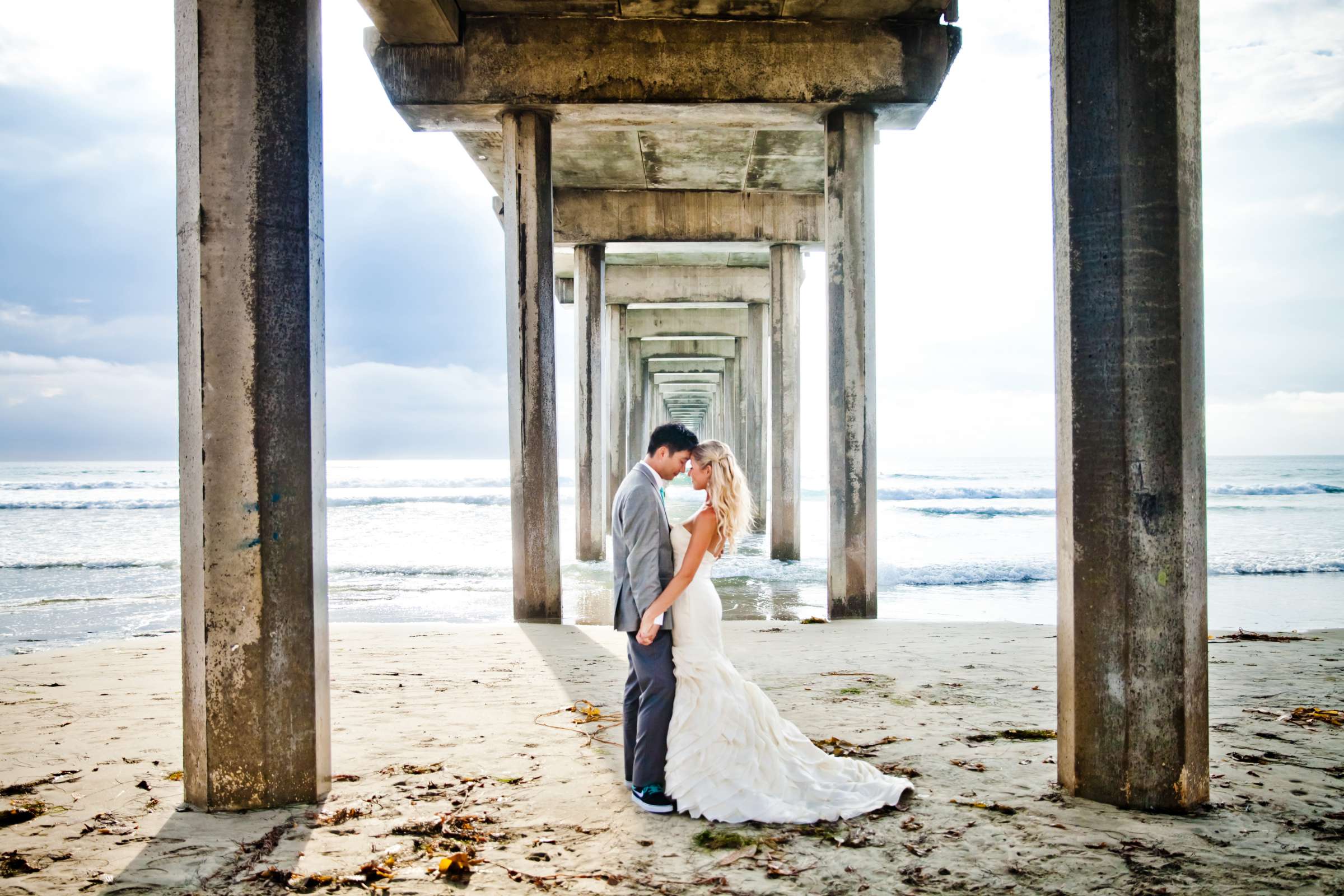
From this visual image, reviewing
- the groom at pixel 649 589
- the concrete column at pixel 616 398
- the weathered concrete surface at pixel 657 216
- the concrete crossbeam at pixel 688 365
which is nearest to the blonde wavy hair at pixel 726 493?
the groom at pixel 649 589

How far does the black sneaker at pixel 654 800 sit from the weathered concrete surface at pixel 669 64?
6.82 meters

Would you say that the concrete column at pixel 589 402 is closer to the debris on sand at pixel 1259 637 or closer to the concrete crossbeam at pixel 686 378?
the debris on sand at pixel 1259 637

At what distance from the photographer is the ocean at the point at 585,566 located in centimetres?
974

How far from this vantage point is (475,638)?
7730 millimetres

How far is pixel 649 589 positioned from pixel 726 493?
49 cm

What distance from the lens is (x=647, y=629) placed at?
3479 mm

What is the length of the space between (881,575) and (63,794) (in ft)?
37.1

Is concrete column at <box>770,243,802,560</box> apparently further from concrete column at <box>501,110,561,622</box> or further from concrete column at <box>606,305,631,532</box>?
concrete column at <box>501,110,561,622</box>

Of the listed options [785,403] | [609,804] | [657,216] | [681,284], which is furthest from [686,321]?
[609,804]

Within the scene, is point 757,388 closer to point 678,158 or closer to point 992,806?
point 678,158

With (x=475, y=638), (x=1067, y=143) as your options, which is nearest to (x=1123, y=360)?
(x=1067, y=143)

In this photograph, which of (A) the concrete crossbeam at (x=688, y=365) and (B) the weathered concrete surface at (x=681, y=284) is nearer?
(B) the weathered concrete surface at (x=681, y=284)

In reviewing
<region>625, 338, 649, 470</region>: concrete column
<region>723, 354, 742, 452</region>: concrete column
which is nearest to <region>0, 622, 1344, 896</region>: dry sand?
<region>625, 338, 649, 470</region>: concrete column

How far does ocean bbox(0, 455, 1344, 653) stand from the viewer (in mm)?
9742
